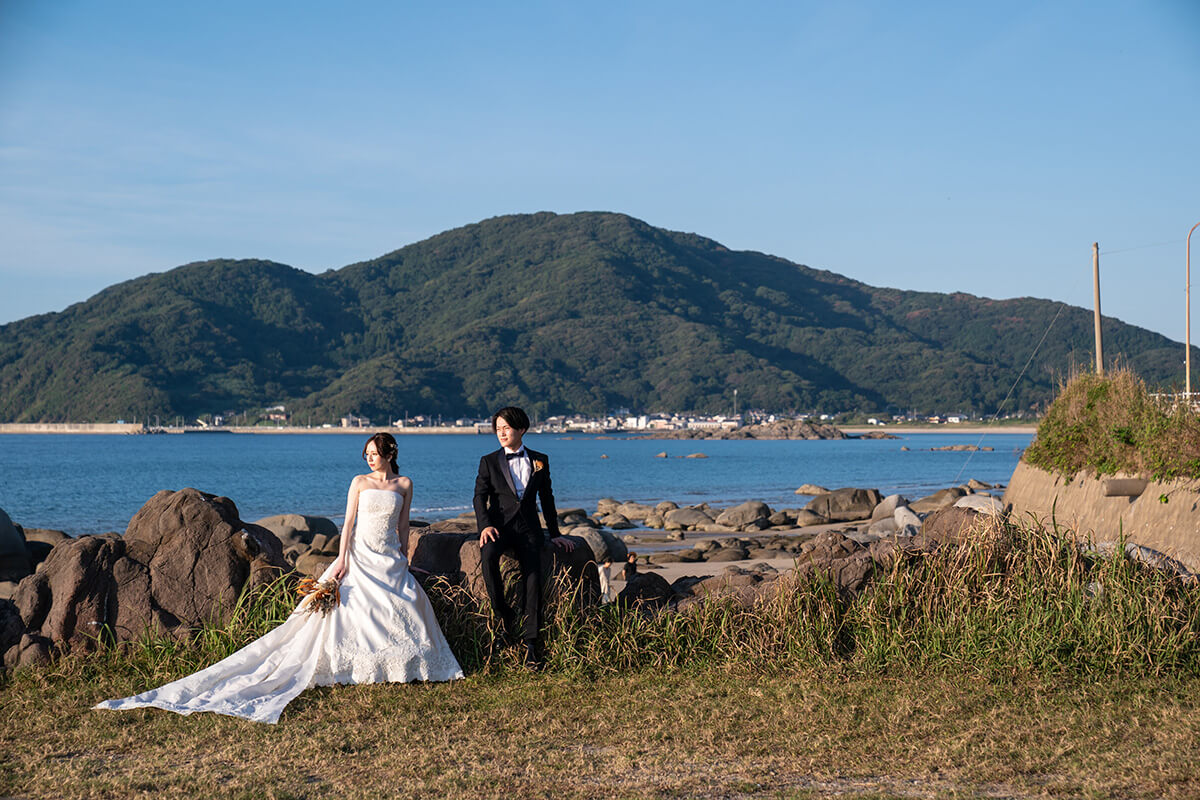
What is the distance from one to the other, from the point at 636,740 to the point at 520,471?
8.88ft

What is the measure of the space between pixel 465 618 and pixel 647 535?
2545 centimetres

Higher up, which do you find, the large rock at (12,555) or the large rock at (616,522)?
the large rock at (12,555)

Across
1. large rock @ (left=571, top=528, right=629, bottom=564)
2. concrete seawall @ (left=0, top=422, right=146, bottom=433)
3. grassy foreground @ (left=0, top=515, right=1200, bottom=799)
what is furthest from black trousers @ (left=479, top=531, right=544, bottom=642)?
concrete seawall @ (left=0, top=422, right=146, bottom=433)

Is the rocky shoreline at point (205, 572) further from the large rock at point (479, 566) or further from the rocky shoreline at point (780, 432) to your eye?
the rocky shoreline at point (780, 432)

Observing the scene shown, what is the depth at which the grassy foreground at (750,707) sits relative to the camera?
18.8 ft

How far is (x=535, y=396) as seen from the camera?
184 m

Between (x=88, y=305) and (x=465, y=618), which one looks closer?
(x=465, y=618)

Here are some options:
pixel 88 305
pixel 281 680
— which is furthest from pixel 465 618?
pixel 88 305

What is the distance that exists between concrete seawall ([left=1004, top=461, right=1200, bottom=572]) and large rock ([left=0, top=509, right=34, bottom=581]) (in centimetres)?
1832

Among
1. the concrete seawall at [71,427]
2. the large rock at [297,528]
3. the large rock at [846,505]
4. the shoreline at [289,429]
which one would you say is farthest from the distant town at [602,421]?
the large rock at [297,528]

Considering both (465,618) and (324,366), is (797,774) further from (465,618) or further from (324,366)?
(324,366)

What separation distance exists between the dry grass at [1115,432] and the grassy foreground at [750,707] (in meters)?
7.02

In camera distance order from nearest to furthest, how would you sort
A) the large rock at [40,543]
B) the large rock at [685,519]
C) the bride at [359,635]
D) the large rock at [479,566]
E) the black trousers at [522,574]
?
the bride at [359,635], the black trousers at [522,574], the large rock at [479,566], the large rock at [40,543], the large rock at [685,519]

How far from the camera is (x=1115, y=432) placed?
16.6 metres
